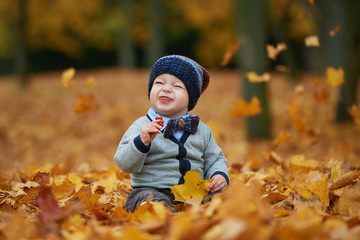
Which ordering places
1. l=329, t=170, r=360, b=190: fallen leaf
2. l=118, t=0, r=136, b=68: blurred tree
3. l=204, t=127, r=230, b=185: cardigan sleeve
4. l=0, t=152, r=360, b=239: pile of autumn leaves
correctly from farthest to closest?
l=118, t=0, r=136, b=68: blurred tree < l=204, t=127, r=230, b=185: cardigan sleeve < l=329, t=170, r=360, b=190: fallen leaf < l=0, t=152, r=360, b=239: pile of autumn leaves

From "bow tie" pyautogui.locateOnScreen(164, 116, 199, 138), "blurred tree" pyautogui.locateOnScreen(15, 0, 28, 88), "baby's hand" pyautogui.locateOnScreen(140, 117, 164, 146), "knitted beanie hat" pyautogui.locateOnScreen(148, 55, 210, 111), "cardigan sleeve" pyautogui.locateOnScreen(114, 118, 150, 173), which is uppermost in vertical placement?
"blurred tree" pyautogui.locateOnScreen(15, 0, 28, 88)

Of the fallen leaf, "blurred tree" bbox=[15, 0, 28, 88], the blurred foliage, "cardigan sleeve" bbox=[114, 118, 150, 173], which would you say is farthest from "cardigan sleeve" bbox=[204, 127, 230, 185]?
the blurred foliage

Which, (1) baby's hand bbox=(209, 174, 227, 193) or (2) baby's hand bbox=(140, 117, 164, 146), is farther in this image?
(1) baby's hand bbox=(209, 174, 227, 193)

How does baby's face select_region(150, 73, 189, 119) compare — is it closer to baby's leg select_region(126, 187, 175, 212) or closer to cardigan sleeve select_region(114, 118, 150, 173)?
cardigan sleeve select_region(114, 118, 150, 173)

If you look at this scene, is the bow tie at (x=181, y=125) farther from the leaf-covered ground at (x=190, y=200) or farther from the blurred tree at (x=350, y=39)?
the blurred tree at (x=350, y=39)

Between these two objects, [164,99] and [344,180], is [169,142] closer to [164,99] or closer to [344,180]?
[164,99]

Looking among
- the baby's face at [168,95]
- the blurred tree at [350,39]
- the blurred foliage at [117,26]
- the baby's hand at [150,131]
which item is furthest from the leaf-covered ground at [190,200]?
the blurred foliage at [117,26]

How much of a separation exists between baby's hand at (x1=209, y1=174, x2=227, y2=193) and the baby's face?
0.43 meters

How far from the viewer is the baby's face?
2104mm

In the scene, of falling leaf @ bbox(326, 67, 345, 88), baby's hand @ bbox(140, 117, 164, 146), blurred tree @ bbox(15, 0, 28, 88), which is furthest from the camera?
blurred tree @ bbox(15, 0, 28, 88)

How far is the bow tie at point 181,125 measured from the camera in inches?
81.7

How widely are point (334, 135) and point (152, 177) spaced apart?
578cm

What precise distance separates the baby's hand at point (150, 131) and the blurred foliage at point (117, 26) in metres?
11.2

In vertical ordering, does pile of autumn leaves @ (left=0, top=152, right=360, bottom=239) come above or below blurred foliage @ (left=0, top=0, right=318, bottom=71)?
below
